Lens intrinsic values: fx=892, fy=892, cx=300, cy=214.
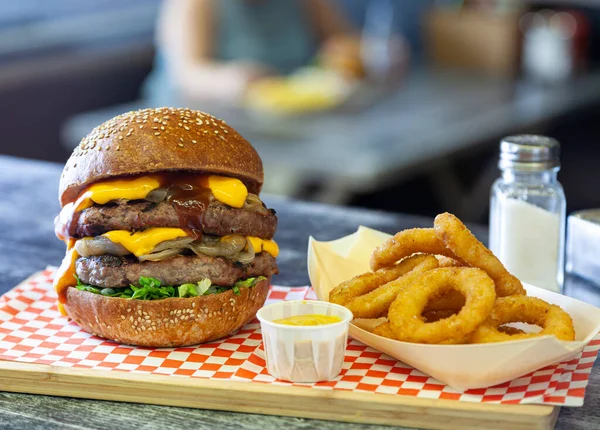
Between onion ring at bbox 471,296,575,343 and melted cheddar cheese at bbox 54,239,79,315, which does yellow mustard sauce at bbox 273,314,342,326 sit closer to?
onion ring at bbox 471,296,575,343

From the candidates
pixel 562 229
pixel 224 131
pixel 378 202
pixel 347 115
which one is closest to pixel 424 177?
pixel 378 202

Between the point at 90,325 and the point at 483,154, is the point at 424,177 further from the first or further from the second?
the point at 90,325

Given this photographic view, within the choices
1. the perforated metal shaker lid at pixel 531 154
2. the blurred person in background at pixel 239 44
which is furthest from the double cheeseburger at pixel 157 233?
the blurred person in background at pixel 239 44

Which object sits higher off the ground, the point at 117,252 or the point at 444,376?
the point at 117,252

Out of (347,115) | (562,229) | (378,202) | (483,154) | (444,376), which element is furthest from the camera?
(483,154)

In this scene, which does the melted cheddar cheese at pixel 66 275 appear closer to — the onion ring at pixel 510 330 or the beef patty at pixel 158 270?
the beef patty at pixel 158 270

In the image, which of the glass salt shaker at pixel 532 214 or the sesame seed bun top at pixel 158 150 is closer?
the sesame seed bun top at pixel 158 150
